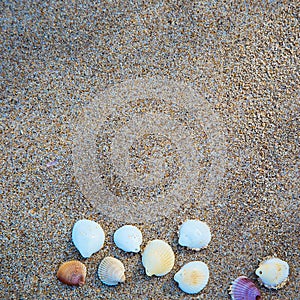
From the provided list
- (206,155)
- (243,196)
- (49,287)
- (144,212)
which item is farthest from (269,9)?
(49,287)

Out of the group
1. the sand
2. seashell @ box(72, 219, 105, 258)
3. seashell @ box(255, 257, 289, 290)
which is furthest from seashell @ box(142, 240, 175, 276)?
seashell @ box(255, 257, 289, 290)

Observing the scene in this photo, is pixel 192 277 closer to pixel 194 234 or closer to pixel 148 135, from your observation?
pixel 194 234

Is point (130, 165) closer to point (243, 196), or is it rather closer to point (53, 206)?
point (53, 206)

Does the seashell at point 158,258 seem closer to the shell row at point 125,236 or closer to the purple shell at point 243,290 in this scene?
Answer: the shell row at point 125,236

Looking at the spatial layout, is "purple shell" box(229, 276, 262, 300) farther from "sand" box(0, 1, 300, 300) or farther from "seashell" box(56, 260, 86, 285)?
"seashell" box(56, 260, 86, 285)

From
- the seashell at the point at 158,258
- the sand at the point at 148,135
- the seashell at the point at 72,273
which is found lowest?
the seashell at the point at 72,273

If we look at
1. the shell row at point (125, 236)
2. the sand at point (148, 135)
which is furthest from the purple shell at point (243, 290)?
the shell row at point (125, 236)

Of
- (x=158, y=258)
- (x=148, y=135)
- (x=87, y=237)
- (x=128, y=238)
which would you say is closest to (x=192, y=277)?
(x=158, y=258)
